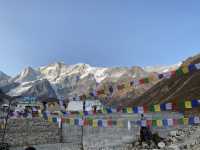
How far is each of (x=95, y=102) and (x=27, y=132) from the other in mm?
26262

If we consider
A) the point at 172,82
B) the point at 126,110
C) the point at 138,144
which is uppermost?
the point at 172,82

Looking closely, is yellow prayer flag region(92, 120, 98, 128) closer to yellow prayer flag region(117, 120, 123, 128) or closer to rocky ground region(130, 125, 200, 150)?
yellow prayer flag region(117, 120, 123, 128)

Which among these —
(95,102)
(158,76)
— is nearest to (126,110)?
(158,76)

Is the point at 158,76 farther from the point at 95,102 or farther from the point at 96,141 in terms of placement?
the point at 95,102

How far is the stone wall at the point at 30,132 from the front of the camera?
1270 inches

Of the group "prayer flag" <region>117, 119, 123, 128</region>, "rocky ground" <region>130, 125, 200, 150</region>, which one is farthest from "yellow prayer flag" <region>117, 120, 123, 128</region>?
"rocky ground" <region>130, 125, 200, 150</region>

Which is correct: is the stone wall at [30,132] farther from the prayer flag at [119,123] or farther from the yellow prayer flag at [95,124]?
the prayer flag at [119,123]

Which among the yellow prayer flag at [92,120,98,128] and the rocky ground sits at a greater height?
the yellow prayer flag at [92,120,98,128]

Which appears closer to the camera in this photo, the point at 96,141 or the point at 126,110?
the point at 126,110

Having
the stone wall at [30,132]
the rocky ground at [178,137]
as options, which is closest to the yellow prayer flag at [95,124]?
the rocky ground at [178,137]

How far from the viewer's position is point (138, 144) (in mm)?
28812

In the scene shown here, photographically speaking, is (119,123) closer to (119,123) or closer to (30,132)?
(119,123)

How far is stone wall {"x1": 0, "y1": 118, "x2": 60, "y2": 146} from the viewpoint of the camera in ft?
106

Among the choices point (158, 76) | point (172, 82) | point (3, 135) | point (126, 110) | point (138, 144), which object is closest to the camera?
point (158, 76)
